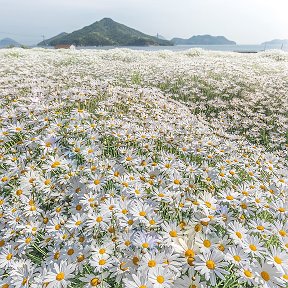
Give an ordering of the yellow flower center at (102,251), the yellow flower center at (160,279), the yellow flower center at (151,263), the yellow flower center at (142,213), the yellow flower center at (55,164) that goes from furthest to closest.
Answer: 1. the yellow flower center at (55,164)
2. the yellow flower center at (142,213)
3. the yellow flower center at (102,251)
4. the yellow flower center at (151,263)
5. the yellow flower center at (160,279)

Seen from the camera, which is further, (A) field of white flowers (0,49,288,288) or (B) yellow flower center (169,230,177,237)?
(B) yellow flower center (169,230,177,237)

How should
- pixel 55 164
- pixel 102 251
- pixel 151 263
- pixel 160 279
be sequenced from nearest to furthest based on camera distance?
pixel 160 279
pixel 151 263
pixel 102 251
pixel 55 164

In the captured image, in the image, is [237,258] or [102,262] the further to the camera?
[102,262]

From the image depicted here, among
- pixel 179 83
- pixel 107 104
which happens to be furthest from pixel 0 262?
pixel 179 83

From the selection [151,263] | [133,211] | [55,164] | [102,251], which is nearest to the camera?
[151,263]

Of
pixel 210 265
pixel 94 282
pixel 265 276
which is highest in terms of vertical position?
pixel 210 265

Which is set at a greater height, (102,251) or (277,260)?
(277,260)

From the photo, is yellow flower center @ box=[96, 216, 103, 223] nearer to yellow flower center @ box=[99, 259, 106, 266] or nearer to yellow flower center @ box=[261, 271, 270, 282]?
yellow flower center @ box=[99, 259, 106, 266]

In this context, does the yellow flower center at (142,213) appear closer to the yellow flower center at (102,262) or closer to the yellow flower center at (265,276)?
the yellow flower center at (102,262)

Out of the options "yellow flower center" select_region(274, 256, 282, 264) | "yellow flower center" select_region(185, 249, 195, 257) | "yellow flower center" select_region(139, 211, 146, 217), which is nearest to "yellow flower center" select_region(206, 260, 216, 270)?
"yellow flower center" select_region(185, 249, 195, 257)

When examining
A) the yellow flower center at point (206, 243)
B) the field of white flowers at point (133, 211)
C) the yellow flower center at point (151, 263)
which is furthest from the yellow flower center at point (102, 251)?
the yellow flower center at point (206, 243)

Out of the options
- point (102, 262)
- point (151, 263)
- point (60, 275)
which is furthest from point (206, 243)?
point (60, 275)

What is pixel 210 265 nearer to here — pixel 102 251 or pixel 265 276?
pixel 265 276

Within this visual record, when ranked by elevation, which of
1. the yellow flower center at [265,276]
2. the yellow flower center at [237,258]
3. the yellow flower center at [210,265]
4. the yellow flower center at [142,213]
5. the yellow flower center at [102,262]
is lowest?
the yellow flower center at [102,262]
